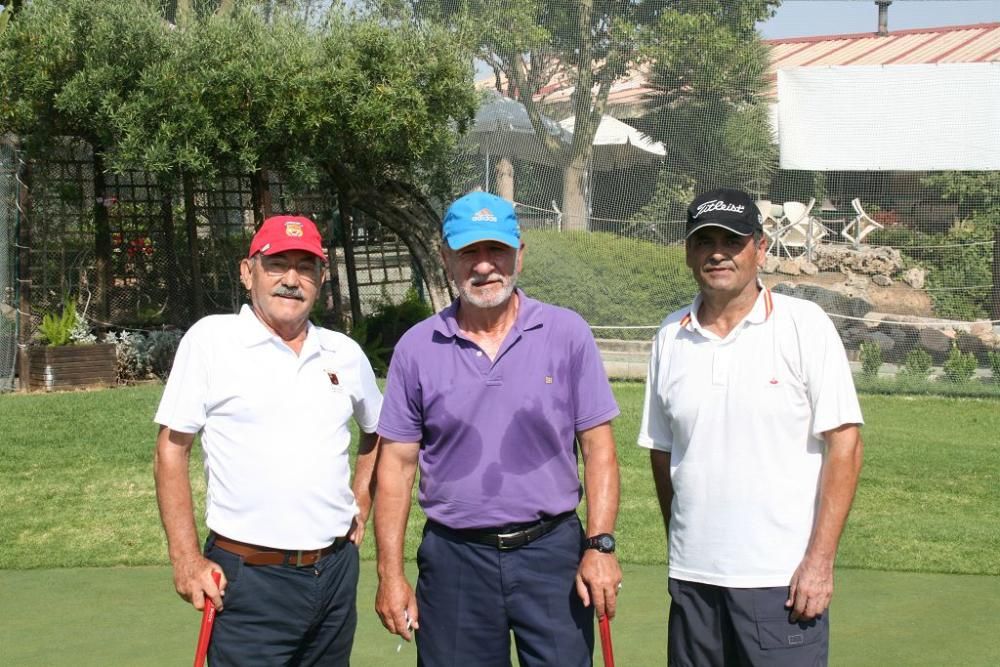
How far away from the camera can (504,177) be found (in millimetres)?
13195

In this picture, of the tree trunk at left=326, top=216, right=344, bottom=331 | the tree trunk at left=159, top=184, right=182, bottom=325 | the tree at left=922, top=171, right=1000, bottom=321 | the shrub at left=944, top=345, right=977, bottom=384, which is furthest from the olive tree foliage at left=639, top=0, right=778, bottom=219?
the tree trunk at left=159, top=184, right=182, bottom=325

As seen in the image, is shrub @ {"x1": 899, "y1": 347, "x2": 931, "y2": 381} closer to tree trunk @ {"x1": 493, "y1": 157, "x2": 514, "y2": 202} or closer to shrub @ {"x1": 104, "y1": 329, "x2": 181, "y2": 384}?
tree trunk @ {"x1": 493, "y1": 157, "x2": 514, "y2": 202}

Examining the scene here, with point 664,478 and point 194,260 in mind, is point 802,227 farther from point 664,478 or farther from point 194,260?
point 664,478

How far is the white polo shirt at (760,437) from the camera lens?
3.10 m

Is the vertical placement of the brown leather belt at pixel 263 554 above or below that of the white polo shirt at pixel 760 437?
below

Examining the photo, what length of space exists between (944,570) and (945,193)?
21.9ft

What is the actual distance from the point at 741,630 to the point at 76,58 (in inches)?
397

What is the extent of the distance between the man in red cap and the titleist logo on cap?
3.80ft

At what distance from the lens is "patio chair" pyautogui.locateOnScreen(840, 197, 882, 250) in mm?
11969

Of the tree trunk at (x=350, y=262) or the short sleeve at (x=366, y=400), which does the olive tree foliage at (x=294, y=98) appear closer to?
the tree trunk at (x=350, y=262)

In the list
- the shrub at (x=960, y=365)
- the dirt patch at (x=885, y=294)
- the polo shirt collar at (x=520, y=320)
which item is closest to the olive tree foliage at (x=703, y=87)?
the dirt patch at (x=885, y=294)

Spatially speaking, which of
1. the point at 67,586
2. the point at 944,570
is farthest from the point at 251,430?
the point at 944,570

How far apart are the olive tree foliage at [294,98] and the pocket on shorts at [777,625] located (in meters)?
9.13

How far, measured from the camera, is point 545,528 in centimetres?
319
